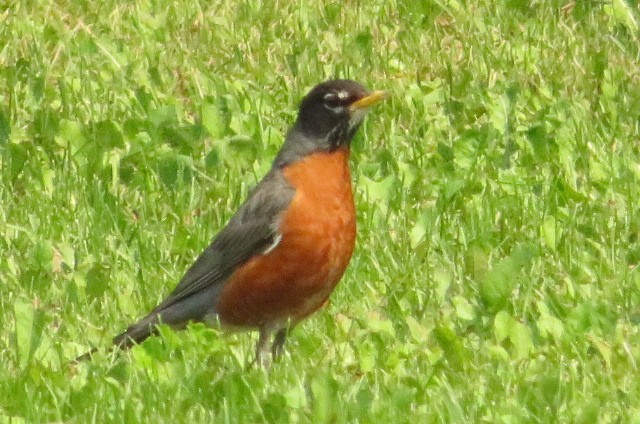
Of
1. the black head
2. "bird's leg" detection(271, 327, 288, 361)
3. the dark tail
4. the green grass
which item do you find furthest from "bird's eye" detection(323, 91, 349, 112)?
the dark tail

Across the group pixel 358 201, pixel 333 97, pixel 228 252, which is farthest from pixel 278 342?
pixel 358 201

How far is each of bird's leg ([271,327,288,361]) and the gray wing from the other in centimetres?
28

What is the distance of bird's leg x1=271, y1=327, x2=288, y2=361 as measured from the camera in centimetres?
552

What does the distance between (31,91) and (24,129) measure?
1.30ft

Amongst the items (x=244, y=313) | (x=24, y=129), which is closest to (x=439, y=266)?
(x=244, y=313)

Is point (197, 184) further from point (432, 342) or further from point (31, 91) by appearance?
point (432, 342)

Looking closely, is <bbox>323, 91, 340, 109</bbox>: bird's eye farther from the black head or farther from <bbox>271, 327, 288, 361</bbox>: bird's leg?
<bbox>271, 327, 288, 361</bbox>: bird's leg

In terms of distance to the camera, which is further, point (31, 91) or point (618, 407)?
point (31, 91)

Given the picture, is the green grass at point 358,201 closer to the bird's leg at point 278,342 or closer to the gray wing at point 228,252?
the bird's leg at point 278,342

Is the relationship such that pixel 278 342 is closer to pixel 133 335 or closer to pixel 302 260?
pixel 302 260

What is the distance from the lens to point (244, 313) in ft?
18.7

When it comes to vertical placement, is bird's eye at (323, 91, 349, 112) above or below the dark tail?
above

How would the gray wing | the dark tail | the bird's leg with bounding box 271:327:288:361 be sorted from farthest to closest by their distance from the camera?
the gray wing → the bird's leg with bounding box 271:327:288:361 → the dark tail

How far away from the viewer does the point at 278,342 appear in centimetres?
562
